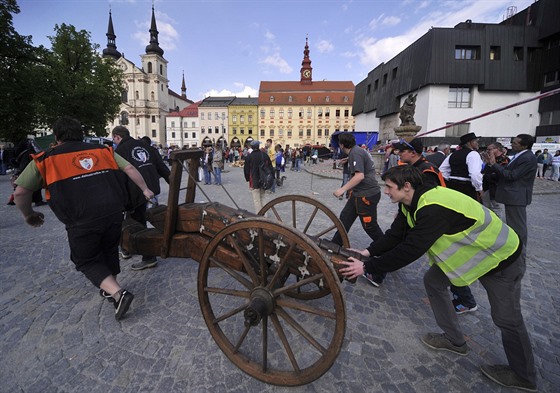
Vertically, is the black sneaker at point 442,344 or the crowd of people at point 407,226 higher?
the crowd of people at point 407,226

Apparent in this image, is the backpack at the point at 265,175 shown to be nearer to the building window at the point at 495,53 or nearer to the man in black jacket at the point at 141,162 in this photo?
the man in black jacket at the point at 141,162

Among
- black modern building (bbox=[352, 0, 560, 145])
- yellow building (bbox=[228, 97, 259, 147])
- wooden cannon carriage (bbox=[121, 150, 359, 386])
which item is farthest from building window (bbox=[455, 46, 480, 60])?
yellow building (bbox=[228, 97, 259, 147])

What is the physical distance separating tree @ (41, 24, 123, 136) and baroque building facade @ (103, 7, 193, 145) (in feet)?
131

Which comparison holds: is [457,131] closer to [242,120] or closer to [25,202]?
[25,202]

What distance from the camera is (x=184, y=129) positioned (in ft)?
220

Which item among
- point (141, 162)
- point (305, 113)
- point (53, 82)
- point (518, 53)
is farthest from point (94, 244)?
point (305, 113)

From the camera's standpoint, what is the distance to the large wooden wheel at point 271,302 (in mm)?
1652

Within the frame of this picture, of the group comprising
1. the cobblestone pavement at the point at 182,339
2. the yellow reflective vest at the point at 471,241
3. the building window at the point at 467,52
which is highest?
the building window at the point at 467,52

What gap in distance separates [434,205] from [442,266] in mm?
503

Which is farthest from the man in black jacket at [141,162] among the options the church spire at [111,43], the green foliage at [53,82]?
the church spire at [111,43]

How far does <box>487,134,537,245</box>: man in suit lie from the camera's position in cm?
356

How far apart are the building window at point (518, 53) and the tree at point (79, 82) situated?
3594cm

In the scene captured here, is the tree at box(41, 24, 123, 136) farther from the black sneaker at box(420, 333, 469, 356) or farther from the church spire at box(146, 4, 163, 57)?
the church spire at box(146, 4, 163, 57)

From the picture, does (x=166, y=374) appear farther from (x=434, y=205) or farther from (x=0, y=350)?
(x=434, y=205)
